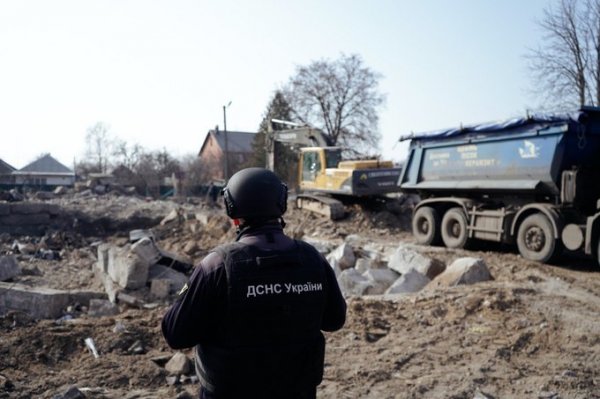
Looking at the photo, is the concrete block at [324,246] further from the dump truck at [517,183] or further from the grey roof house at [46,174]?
the grey roof house at [46,174]

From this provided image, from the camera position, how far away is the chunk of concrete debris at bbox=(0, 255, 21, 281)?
35.6 feet

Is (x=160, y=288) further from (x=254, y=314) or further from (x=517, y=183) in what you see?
(x=254, y=314)

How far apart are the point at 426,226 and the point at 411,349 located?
366 inches

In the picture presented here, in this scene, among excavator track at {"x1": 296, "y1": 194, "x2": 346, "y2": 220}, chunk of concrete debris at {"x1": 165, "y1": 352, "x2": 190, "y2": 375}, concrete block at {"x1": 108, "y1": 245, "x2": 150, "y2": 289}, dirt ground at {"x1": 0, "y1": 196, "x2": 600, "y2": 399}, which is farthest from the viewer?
excavator track at {"x1": 296, "y1": 194, "x2": 346, "y2": 220}

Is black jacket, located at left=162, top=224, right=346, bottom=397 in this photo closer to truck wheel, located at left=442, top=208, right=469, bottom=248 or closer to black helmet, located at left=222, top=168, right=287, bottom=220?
black helmet, located at left=222, top=168, right=287, bottom=220

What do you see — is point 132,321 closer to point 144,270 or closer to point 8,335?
point 8,335

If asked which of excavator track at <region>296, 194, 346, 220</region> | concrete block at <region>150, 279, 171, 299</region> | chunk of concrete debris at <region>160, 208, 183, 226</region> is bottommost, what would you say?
concrete block at <region>150, 279, 171, 299</region>

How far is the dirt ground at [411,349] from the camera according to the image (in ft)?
15.6

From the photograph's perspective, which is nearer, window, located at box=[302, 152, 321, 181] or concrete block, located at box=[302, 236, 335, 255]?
concrete block, located at box=[302, 236, 335, 255]

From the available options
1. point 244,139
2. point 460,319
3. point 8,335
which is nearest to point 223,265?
point 8,335

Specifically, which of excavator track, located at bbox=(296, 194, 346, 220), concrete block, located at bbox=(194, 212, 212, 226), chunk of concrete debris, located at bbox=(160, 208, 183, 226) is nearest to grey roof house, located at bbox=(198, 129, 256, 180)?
chunk of concrete debris, located at bbox=(160, 208, 183, 226)

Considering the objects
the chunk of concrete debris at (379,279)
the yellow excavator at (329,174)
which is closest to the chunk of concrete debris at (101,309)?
the chunk of concrete debris at (379,279)

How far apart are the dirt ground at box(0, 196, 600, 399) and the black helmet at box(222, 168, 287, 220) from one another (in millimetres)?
2563

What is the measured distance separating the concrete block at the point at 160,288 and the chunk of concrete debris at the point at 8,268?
3125mm
